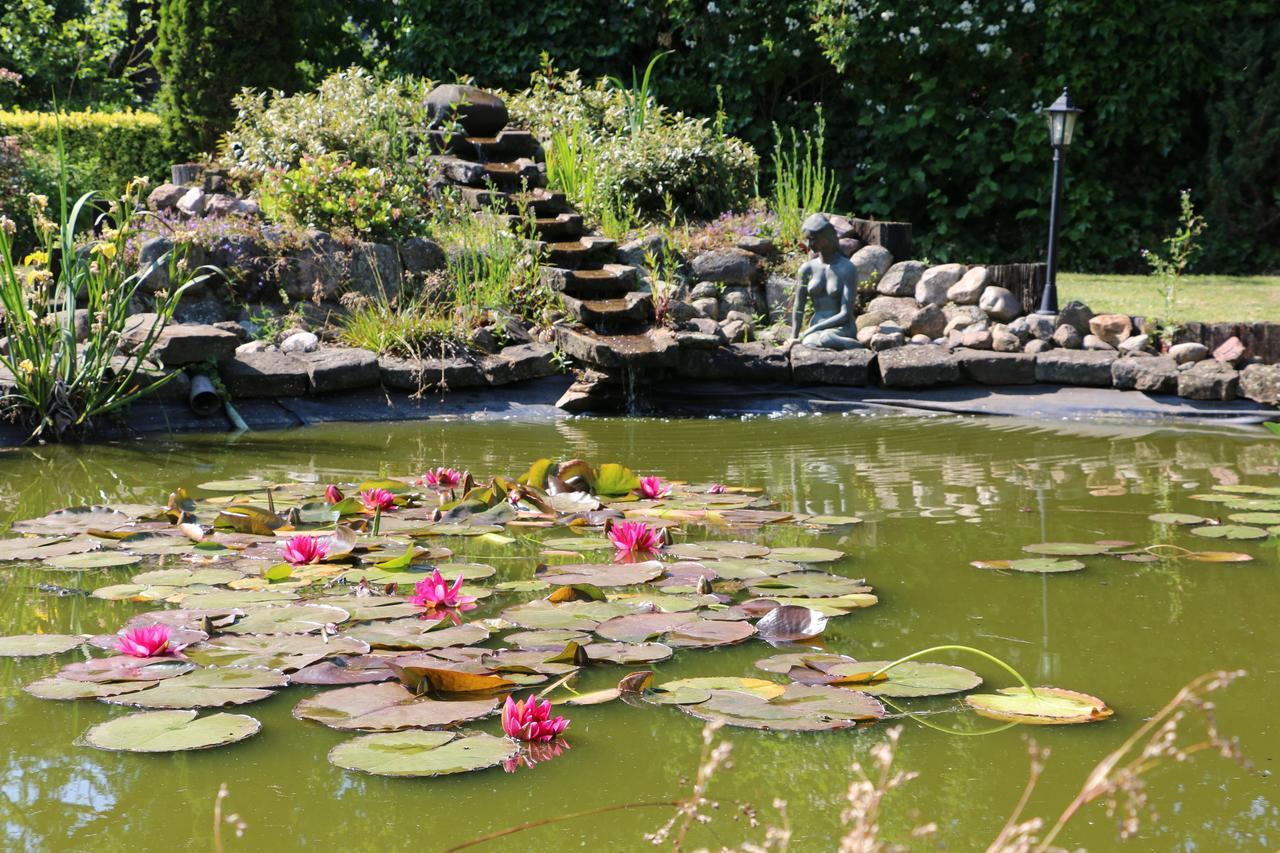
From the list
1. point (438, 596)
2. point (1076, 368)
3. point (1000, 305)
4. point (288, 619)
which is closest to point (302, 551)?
point (288, 619)

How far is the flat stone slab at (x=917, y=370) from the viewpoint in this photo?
7.26 m

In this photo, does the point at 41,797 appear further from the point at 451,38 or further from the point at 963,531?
the point at 451,38

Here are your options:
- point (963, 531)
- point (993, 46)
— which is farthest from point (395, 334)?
point (993, 46)

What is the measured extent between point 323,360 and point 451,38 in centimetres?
630

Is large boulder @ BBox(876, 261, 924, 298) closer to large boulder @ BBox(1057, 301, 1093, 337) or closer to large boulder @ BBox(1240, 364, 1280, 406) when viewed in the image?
large boulder @ BBox(1057, 301, 1093, 337)

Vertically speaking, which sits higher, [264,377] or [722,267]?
[722,267]

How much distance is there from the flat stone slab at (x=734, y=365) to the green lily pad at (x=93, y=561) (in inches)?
172

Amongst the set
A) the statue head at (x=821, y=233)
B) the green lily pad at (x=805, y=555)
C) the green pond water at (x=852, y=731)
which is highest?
the statue head at (x=821, y=233)

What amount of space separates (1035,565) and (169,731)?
7.19 ft

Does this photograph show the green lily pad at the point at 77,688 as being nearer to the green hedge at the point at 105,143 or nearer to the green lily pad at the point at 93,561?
the green lily pad at the point at 93,561

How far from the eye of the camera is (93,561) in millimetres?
3334

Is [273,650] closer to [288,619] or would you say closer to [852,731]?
[288,619]

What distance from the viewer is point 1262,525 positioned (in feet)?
12.9

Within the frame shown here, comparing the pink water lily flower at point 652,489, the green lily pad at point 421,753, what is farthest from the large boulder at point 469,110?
the green lily pad at point 421,753
